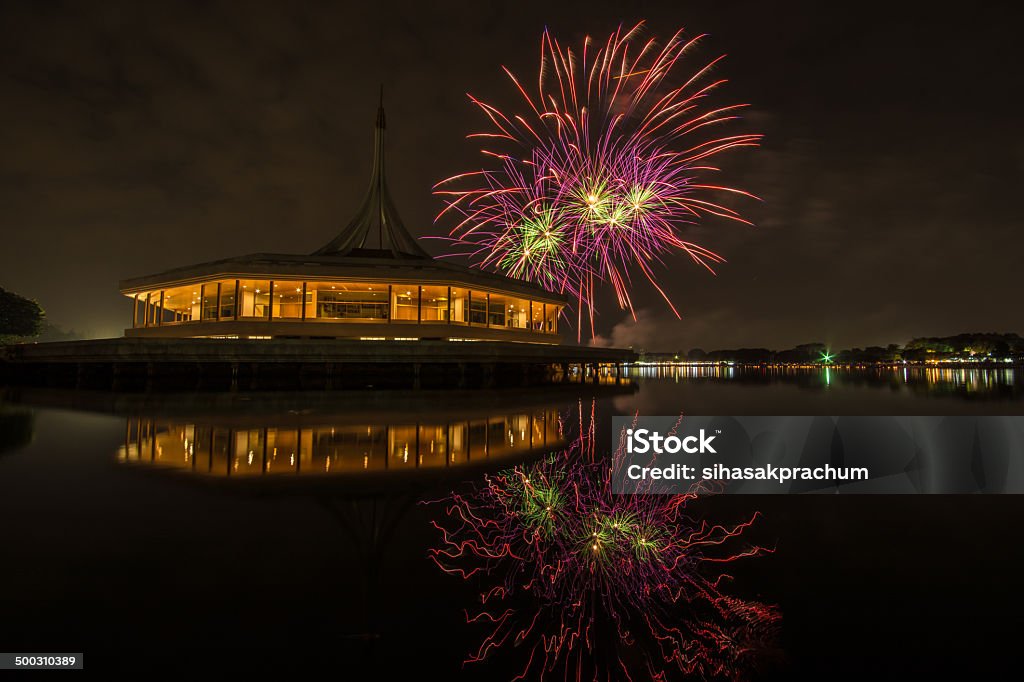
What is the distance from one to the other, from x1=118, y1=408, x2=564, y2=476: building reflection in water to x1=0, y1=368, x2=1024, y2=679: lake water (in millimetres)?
100

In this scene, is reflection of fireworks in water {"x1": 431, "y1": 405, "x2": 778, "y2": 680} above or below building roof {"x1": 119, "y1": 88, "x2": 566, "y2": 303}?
below

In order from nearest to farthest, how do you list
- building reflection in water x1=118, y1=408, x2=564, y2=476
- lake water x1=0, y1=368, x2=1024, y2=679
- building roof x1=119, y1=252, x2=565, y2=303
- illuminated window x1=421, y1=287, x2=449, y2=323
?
lake water x1=0, y1=368, x2=1024, y2=679 → building reflection in water x1=118, y1=408, x2=564, y2=476 → building roof x1=119, y1=252, x2=565, y2=303 → illuminated window x1=421, y1=287, x2=449, y2=323

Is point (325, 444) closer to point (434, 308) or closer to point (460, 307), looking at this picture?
point (460, 307)

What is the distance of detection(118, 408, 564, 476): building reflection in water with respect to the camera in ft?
22.8

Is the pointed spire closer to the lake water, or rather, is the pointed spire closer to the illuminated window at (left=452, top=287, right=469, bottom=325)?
the illuminated window at (left=452, top=287, right=469, bottom=325)

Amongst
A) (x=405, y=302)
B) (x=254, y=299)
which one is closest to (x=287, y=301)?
(x=254, y=299)

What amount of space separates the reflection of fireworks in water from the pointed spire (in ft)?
134

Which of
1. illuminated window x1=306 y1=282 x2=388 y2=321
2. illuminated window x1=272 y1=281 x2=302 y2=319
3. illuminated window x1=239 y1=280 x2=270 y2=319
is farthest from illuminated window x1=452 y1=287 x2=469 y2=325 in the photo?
illuminated window x1=239 y1=280 x2=270 y2=319

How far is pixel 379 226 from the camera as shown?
46188 millimetres

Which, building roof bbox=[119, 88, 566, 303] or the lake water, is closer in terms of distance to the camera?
the lake water

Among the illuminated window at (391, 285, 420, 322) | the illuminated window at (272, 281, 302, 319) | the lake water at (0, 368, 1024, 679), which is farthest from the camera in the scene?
the illuminated window at (391, 285, 420, 322)

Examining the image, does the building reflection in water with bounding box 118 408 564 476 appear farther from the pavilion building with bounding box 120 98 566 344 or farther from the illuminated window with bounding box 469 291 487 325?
the illuminated window with bounding box 469 291 487 325

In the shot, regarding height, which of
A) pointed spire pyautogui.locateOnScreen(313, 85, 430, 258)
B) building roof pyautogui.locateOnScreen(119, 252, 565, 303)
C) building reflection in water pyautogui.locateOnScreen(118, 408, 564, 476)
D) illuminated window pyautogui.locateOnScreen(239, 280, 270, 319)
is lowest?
building reflection in water pyautogui.locateOnScreen(118, 408, 564, 476)

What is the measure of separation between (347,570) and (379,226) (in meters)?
46.1
